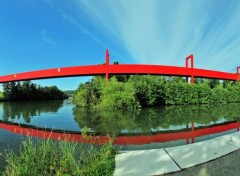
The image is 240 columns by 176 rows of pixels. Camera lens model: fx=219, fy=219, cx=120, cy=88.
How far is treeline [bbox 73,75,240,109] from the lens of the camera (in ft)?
60.2

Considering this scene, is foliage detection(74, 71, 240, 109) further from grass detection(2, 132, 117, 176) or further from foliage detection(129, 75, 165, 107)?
grass detection(2, 132, 117, 176)

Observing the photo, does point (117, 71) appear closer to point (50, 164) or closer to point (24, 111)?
point (24, 111)

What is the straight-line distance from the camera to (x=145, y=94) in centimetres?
2031

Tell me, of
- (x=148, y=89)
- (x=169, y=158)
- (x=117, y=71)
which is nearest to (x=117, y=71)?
(x=117, y=71)

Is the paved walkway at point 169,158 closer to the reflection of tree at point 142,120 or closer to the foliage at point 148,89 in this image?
the reflection of tree at point 142,120

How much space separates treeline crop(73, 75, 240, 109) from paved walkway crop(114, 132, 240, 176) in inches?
544

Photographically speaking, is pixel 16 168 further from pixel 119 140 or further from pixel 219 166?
pixel 119 140

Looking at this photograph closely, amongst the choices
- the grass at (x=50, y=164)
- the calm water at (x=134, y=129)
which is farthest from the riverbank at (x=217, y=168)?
the calm water at (x=134, y=129)

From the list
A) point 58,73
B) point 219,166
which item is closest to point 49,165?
point 219,166

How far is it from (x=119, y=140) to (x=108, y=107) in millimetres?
12437

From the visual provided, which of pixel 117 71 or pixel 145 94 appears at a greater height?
pixel 117 71

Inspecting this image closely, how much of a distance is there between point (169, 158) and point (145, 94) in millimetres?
16747

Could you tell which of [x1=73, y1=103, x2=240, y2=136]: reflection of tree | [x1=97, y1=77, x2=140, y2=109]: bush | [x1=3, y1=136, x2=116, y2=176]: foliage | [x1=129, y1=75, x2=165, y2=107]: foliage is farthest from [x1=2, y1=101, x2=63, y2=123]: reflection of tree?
[x1=3, y1=136, x2=116, y2=176]: foliage

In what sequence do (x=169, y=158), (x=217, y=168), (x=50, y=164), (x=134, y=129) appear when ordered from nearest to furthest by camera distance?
(x=50, y=164) < (x=217, y=168) < (x=169, y=158) < (x=134, y=129)
